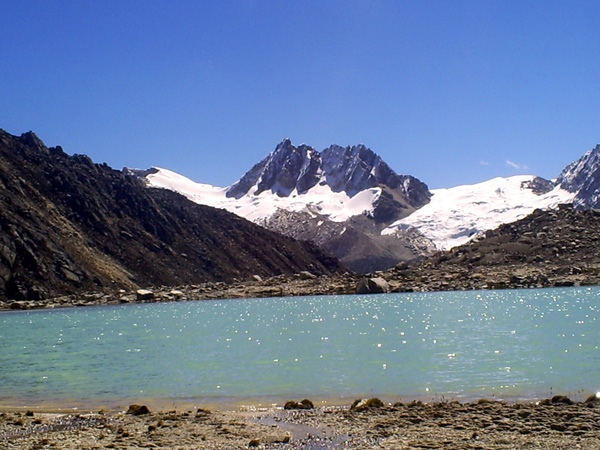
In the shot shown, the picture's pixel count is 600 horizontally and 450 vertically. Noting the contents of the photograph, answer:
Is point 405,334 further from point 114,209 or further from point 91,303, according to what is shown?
point 114,209

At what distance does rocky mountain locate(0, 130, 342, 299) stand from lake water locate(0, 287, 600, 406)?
49.6 m

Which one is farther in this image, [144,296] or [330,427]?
[144,296]

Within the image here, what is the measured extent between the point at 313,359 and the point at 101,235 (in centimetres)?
11566

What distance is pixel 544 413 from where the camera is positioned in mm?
17125

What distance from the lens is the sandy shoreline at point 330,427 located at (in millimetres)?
14945

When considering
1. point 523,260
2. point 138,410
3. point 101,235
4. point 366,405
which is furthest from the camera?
point 101,235

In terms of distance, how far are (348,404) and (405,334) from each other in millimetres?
22786

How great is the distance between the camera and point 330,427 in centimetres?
1688

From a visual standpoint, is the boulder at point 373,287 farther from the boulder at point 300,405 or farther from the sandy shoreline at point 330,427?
the sandy shoreline at point 330,427

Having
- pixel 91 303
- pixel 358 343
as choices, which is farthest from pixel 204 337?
pixel 91 303

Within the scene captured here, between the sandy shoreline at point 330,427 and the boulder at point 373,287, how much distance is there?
88.8 metres

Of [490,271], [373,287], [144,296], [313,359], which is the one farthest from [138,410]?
[490,271]

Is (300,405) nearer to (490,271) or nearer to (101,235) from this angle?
(490,271)

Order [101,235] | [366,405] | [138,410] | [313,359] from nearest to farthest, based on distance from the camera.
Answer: [366,405], [138,410], [313,359], [101,235]
